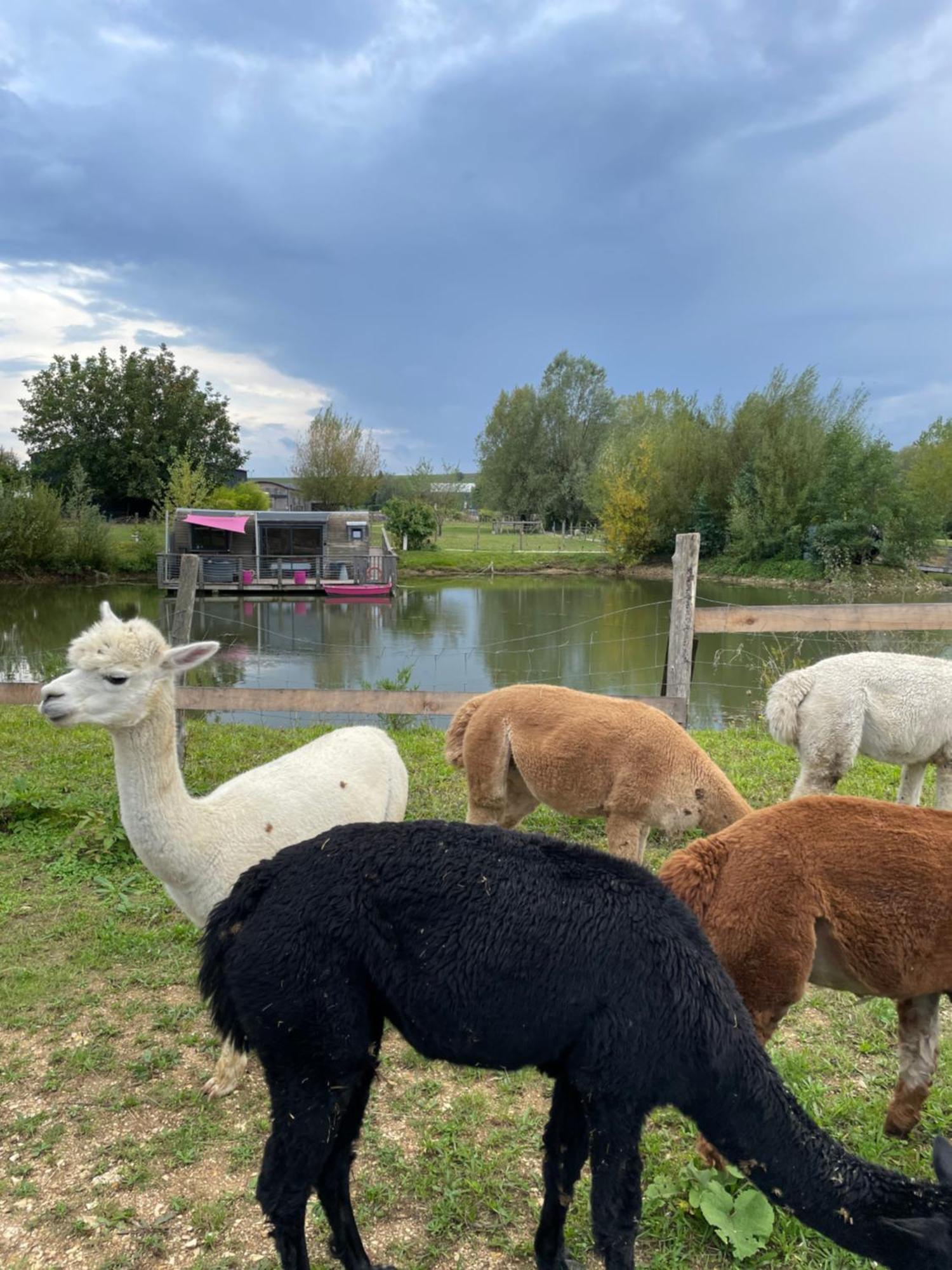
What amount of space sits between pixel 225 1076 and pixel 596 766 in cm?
222

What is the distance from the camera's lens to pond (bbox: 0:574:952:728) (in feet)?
37.9

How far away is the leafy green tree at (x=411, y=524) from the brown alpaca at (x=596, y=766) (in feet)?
129

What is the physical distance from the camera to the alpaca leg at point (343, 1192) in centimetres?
201

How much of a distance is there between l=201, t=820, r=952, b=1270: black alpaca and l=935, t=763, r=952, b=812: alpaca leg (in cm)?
333

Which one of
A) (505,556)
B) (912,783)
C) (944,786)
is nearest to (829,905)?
(944,786)

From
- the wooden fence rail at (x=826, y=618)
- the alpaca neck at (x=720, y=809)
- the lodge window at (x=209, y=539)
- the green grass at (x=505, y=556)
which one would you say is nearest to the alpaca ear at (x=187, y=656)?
the alpaca neck at (x=720, y=809)

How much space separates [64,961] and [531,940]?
295 centimetres

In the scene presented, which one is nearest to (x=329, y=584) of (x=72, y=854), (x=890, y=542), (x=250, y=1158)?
(x=890, y=542)

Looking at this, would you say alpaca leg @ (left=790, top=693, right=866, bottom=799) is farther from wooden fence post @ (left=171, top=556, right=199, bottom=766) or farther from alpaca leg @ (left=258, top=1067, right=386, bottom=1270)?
wooden fence post @ (left=171, top=556, right=199, bottom=766)

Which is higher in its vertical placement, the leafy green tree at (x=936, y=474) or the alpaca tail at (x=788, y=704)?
the leafy green tree at (x=936, y=474)

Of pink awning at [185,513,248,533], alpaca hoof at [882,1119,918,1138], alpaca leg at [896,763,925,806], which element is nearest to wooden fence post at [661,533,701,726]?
alpaca leg at [896,763,925,806]

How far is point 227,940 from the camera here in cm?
191

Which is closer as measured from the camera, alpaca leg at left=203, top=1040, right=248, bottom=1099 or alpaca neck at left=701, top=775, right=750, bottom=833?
alpaca leg at left=203, top=1040, right=248, bottom=1099

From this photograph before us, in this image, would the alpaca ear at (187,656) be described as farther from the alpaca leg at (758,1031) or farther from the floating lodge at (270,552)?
the floating lodge at (270,552)
